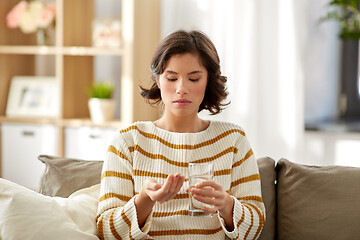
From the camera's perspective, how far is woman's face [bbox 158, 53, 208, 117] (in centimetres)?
188

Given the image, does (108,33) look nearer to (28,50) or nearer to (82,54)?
(82,54)

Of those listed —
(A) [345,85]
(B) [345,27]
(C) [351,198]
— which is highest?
(B) [345,27]

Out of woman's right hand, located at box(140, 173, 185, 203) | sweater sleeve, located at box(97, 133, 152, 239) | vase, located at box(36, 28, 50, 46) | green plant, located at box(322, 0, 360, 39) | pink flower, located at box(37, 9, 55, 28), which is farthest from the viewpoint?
vase, located at box(36, 28, 50, 46)

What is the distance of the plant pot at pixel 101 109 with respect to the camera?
4055 mm

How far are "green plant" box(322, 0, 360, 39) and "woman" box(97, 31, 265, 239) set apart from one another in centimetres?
211

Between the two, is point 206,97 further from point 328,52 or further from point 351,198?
point 328,52

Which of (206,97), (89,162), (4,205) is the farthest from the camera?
(89,162)

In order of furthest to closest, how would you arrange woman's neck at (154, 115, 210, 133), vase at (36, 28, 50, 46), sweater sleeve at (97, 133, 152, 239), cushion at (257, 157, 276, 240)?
vase at (36, 28, 50, 46), cushion at (257, 157, 276, 240), woman's neck at (154, 115, 210, 133), sweater sleeve at (97, 133, 152, 239)

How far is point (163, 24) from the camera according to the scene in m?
4.18

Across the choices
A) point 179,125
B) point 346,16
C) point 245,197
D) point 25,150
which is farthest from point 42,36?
point 245,197

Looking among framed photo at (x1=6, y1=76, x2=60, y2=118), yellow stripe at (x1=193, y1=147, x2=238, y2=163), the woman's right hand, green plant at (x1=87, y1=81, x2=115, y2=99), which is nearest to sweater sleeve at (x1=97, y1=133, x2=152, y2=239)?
the woman's right hand

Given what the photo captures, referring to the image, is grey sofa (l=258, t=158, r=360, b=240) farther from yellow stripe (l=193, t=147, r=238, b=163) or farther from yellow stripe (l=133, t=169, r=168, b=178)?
yellow stripe (l=133, t=169, r=168, b=178)

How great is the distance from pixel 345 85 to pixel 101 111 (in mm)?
1580

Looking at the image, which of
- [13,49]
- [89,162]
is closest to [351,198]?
[89,162]
